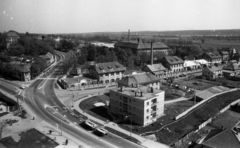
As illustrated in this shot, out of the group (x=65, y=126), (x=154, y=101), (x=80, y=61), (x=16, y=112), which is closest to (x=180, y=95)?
(x=154, y=101)

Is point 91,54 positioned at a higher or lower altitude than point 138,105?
higher

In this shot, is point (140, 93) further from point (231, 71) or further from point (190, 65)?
point (231, 71)

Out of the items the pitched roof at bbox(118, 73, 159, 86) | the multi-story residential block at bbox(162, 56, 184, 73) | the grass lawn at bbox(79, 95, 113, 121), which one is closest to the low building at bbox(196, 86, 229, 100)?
the pitched roof at bbox(118, 73, 159, 86)

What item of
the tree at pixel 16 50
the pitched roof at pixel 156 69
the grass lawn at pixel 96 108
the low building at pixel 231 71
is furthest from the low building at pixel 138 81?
the tree at pixel 16 50

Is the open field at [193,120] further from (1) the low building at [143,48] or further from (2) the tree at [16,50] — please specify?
(2) the tree at [16,50]

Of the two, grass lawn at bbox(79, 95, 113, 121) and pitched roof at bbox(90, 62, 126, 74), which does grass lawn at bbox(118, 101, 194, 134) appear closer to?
grass lawn at bbox(79, 95, 113, 121)

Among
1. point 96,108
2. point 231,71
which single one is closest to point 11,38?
point 96,108
